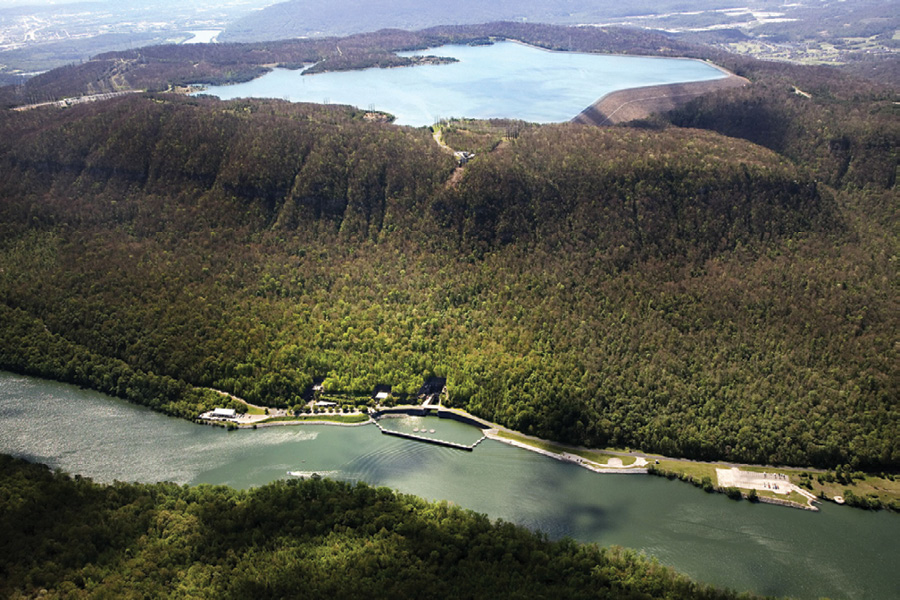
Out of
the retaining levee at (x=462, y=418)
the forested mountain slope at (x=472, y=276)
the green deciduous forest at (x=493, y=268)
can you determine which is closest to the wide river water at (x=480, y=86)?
the green deciduous forest at (x=493, y=268)

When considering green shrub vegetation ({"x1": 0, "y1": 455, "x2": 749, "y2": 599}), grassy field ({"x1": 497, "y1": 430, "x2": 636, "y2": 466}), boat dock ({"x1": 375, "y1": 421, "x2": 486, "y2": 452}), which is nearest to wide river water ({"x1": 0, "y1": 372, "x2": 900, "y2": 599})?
boat dock ({"x1": 375, "y1": 421, "x2": 486, "y2": 452})

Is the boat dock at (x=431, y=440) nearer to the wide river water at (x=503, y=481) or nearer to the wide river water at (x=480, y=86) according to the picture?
the wide river water at (x=503, y=481)

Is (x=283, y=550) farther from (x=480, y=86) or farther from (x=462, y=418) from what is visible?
(x=480, y=86)

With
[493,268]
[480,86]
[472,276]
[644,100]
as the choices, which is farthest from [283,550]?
[480,86]

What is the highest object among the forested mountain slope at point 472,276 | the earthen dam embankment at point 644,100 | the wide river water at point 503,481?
the earthen dam embankment at point 644,100

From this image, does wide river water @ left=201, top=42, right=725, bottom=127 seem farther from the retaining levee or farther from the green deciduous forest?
the retaining levee

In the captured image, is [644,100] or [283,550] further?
[644,100]

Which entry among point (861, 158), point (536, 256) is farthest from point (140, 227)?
point (861, 158)

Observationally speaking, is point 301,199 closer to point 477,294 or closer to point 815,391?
point 477,294
